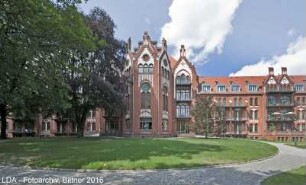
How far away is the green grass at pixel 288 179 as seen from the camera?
50.0 ft

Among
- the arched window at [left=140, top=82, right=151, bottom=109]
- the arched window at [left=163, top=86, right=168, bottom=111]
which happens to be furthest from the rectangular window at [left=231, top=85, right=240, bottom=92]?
the arched window at [left=140, top=82, right=151, bottom=109]

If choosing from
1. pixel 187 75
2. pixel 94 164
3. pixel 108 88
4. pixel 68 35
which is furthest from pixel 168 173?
pixel 187 75

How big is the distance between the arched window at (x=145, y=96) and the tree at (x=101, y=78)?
15381 millimetres

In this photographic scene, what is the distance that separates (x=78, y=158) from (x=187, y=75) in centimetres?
5531

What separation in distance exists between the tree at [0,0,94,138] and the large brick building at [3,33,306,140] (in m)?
37.5

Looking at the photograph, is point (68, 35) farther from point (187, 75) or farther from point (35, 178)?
point (187, 75)

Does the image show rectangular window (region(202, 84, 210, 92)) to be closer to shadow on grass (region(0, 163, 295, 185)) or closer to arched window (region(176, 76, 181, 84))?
arched window (region(176, 76, 181, 84))

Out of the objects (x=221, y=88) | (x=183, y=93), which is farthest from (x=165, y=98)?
(x=221, y=88)

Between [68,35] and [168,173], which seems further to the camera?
[168,173]

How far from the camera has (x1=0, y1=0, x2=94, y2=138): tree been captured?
14.1 meters

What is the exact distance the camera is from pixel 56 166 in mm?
18750

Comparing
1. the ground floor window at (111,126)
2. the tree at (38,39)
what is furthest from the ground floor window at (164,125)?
the tree at (38,39)

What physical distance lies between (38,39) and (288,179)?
11.8 metres

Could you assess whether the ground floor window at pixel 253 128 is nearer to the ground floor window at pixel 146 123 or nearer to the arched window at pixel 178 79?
the arched window at pixel 178 79
